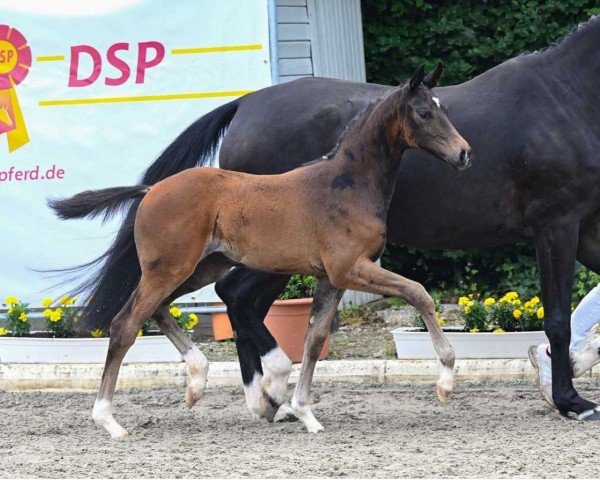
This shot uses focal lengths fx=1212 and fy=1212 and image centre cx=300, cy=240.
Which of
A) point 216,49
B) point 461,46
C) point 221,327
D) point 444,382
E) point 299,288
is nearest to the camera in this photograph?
point 444,382

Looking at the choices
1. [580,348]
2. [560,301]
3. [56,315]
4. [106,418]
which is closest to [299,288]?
[56,315]

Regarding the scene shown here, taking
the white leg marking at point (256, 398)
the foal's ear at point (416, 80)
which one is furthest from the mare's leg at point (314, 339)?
the foal's ear at point (416, 80)

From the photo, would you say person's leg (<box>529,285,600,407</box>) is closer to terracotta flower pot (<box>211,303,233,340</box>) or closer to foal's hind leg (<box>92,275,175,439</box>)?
foal's hind leg (<box>92,275,175,439</box>)

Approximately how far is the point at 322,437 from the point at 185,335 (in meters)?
0.91

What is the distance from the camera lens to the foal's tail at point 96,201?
6.11 meters

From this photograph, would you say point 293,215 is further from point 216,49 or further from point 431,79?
point 216,49

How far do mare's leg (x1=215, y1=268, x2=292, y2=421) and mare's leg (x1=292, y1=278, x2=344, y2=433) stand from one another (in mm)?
244

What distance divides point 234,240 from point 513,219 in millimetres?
1529

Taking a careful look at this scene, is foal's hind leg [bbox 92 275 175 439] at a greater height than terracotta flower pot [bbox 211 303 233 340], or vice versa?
foal's hind leg [bbox 92 275 175 439]

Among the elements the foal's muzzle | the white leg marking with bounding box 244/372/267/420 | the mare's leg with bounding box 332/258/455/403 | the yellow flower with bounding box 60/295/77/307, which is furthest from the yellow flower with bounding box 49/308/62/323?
the foal's muzzle

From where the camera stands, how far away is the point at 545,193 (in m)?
6.15

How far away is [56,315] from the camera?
7.91 m

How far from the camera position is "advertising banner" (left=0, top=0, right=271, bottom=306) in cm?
869

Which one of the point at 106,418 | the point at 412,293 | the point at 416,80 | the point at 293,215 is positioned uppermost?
the point at 416,80
